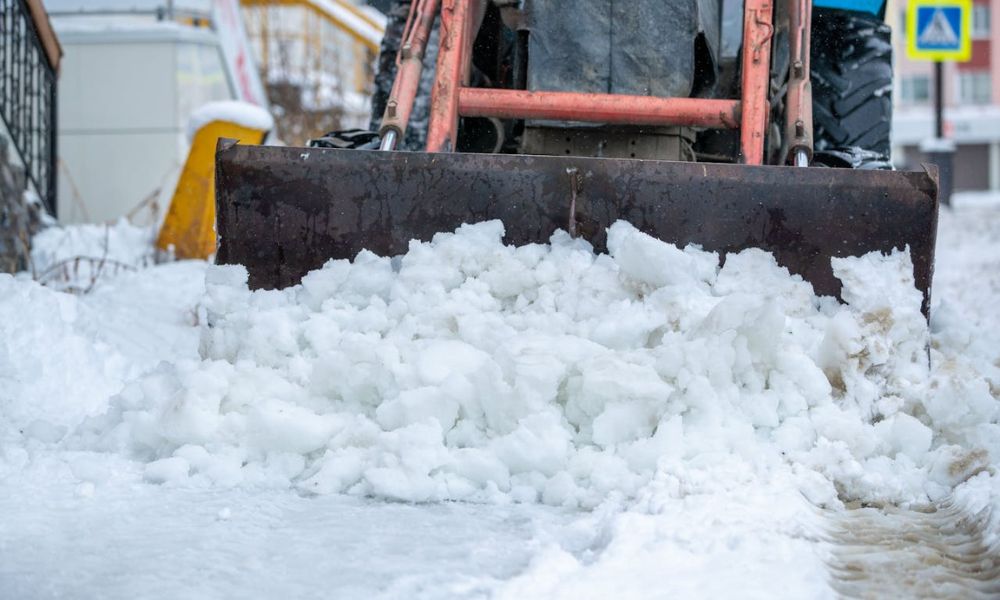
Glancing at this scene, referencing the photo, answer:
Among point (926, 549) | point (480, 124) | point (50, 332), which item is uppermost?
point (480, 124)

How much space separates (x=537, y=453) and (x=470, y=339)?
419mm

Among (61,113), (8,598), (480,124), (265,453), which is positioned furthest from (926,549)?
(61,113)

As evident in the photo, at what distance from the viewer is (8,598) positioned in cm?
217

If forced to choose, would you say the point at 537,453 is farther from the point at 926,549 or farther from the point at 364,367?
the point at 926,549

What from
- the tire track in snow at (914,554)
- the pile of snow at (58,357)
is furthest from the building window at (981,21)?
the tire track in snow at (914,554)

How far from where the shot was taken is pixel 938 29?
659 inches

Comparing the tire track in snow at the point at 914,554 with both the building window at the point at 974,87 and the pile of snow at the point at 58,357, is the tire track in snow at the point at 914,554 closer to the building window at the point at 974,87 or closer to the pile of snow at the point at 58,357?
the pile of snow at the point at 58,357

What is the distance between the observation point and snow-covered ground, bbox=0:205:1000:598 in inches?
92.7

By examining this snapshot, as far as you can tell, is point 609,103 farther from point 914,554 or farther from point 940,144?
point 940,144

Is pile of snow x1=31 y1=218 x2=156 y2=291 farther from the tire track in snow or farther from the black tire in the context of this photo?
the tire track in snow

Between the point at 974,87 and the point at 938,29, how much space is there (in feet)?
77.0

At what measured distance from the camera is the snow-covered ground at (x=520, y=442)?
7.72ft

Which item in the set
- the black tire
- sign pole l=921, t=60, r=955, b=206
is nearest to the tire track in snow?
the black tire

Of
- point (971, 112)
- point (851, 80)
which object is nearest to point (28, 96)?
point (851, 80)
